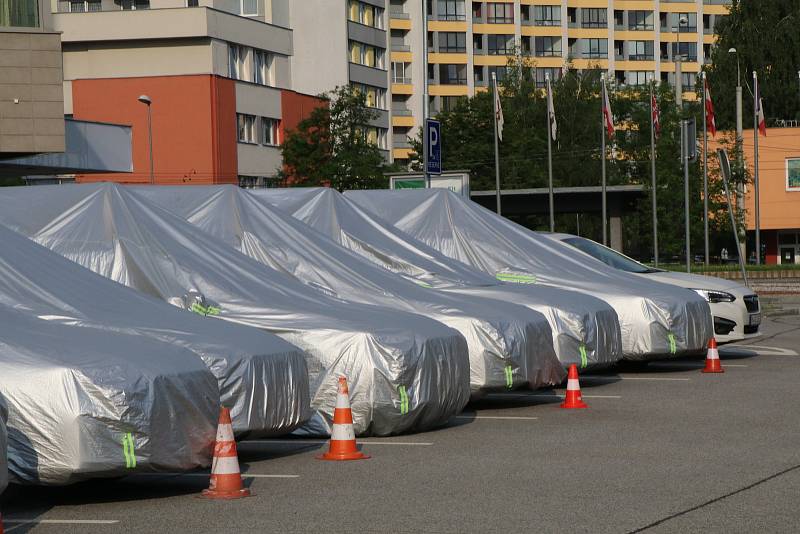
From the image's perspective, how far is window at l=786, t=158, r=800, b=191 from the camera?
8419 cm

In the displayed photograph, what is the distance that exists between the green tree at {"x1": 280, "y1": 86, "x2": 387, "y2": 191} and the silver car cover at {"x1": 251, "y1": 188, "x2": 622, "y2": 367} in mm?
38584

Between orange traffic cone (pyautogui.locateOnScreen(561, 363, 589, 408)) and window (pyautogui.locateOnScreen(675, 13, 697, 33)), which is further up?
window (pyautogui.locateOnScreen(675, 13, 697, 33))

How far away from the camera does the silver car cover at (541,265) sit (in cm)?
1708

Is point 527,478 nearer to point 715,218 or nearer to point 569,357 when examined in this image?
point 569,357

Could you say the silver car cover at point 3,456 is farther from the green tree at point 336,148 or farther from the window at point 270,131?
the window at point 270,131

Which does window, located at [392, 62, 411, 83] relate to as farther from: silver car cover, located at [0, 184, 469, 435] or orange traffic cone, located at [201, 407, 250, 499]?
orange traffic cone, located at [201, 407, 250, 499]

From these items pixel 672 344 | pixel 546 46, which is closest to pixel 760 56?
pixel 546 46

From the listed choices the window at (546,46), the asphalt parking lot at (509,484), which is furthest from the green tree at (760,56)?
the asphalt parking lot at (509,484)

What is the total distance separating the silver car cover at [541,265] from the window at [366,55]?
255 ft

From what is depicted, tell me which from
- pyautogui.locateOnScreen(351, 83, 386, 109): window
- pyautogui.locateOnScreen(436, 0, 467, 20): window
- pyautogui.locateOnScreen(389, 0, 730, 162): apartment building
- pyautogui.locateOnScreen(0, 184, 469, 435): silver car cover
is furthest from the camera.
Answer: pyautogui.locateOnScreen(436, 0, 467, 20): window

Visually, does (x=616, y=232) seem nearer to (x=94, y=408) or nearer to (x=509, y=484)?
(x=509, y=484)

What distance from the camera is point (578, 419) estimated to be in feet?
42.4

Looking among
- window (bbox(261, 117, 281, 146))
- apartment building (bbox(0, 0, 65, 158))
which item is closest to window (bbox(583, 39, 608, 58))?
window (bbox(261, 117, 281, 146))

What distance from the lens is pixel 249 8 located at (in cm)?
7938
